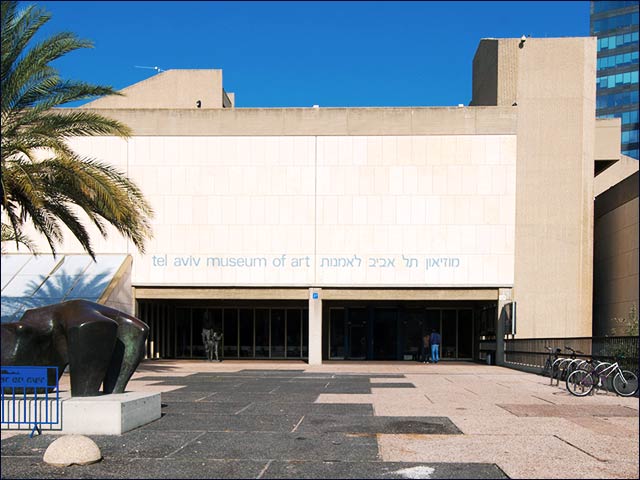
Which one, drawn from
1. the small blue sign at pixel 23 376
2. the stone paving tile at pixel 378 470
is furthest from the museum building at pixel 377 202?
the stone paving tile at pixel 378 470

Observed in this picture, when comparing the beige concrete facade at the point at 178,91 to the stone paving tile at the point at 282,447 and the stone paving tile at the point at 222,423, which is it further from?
the stone paving tile at the point at 282,447

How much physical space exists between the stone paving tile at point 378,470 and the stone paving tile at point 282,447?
338mm

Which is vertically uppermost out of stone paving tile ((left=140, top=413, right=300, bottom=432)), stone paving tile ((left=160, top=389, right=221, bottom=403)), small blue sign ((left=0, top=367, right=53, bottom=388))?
small blue sign ((left=0, top=367, right=53, bottom=388))

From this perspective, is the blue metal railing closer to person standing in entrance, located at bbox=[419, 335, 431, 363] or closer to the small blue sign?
the small blue sign

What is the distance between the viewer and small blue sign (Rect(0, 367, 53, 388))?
10.4 m

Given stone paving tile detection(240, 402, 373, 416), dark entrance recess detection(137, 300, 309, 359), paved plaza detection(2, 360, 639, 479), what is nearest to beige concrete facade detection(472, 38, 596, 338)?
dark entrance recess detection(137, 300, 309, 359)

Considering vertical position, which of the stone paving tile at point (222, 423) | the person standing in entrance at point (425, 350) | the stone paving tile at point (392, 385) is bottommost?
the person standing in entrance at point (425, 350)

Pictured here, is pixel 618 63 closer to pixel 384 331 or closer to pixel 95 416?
pixel 384 331

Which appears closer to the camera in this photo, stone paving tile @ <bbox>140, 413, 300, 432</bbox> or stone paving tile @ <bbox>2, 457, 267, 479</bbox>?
stone paving tile @ <bbox>2, 457, 267, 479</bbox>

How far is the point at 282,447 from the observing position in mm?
9297

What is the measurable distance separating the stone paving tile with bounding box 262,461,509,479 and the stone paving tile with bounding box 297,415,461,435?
2313mm

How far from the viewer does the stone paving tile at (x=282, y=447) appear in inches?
342

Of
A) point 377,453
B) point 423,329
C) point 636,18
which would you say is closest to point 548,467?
point 377,453

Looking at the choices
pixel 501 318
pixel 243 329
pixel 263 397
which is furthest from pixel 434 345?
pixel 263 397
